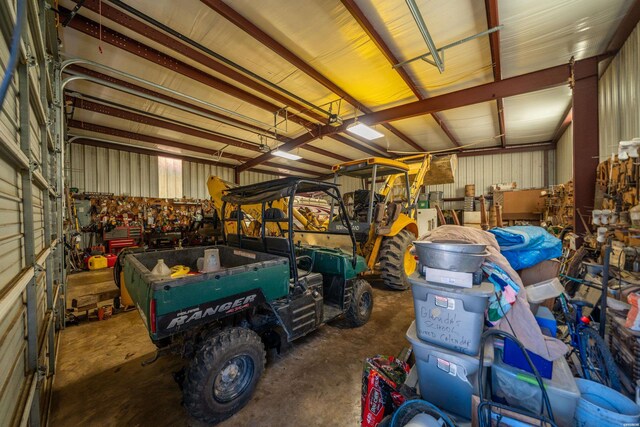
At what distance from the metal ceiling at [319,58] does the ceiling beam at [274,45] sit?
0.7 inches

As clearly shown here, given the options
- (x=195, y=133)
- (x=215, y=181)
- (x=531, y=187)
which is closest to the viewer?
(x=215, y=181)

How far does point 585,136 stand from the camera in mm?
4234

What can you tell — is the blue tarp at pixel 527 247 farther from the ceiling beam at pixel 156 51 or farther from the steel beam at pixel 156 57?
the steel beam at pixel 156 57

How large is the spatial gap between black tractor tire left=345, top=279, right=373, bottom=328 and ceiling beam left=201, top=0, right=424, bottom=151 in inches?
160

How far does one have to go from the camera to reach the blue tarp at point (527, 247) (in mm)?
2178

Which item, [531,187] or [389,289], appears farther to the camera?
[531,187]

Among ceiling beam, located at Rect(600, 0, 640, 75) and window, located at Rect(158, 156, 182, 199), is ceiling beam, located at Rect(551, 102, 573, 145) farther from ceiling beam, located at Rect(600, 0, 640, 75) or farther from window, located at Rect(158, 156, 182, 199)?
window, located at Rect(158, 156, 182, 199)

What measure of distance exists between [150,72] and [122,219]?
5.87m

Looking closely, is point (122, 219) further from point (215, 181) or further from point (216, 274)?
point (216, 274)

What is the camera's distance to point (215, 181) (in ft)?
19.2

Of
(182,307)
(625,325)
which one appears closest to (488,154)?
(625,325)

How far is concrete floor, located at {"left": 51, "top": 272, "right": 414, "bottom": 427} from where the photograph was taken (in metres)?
2.00

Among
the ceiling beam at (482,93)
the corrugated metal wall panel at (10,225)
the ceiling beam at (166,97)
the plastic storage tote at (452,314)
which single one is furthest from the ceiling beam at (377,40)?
the ceiling beam at (166,97)

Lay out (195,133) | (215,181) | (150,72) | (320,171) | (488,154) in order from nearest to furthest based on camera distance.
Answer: (150,72)
(215,181)
(195,133)
(488,154)
(320,171)
